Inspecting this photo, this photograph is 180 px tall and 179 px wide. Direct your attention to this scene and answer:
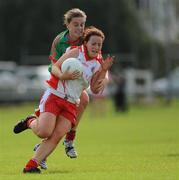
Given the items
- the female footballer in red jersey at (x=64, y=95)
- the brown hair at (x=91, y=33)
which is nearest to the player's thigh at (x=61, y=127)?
the female footballer in red jersey at (x=64, y=95)

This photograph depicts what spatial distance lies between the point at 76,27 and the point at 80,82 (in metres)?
1.00

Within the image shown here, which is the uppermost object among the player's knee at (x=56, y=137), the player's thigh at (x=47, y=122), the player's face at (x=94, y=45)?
the player's face at (x=94, y=45)

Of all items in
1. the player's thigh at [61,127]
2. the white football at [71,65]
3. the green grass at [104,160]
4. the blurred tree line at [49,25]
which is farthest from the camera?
the blurred tree line at [49,25]

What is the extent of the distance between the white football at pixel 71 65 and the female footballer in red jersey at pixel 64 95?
6 centimetres

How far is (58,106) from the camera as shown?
13.8 m

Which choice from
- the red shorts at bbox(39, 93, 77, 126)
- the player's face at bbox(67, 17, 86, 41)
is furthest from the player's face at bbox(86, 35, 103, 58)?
the red shorts at bbox(39, 93, 77, 126)

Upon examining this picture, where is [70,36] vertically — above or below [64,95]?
above

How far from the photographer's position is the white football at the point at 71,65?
13429 mm

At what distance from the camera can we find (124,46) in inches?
3177

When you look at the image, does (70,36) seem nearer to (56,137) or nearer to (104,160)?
(56,137)

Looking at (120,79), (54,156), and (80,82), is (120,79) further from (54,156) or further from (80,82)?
(80,82)

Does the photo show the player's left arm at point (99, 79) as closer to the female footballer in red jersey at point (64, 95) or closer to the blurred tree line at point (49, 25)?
the female footballer in red jersey at point (64, 95)

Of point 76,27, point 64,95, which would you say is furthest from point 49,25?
point 64,95

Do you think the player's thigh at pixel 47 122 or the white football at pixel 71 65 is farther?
the player's thigh at pixel 47 122
